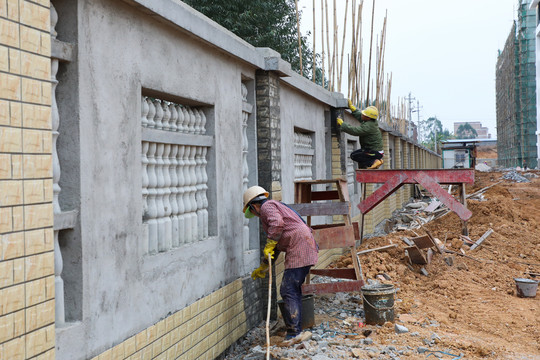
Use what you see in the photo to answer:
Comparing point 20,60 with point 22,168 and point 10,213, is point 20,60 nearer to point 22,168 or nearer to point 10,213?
point 22,168

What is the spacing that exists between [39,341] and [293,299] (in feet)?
11.2

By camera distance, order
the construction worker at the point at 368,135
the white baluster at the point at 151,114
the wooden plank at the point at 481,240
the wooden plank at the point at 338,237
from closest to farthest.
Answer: the white baluster at the point at 151,114 < the wooden plank at the point at 338,237 < the wooden plank at the point at 481,240 < the construction worker at the point at 368,135

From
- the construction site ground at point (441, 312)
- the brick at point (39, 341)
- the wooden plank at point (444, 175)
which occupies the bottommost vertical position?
the construction site ground at point (441, 312)

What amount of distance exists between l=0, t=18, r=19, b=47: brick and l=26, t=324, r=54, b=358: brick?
4.59ft

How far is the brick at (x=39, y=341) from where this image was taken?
2.80m

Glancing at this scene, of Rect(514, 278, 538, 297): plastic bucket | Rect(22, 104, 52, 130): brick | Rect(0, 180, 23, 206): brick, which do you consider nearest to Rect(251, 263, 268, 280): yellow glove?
Rect(22, 104, 52, 130): brick

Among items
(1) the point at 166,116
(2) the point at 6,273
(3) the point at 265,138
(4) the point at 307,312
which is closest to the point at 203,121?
(1) the point at 166,116

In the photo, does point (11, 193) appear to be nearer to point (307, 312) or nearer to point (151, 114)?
point (151, 114)

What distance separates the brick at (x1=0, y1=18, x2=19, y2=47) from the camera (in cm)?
263

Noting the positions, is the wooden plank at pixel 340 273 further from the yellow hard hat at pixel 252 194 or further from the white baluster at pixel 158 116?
the white baluster at pixel 158 116

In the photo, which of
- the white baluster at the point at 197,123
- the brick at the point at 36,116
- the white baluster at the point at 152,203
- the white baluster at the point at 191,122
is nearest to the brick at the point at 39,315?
the brick at the point at 36,116

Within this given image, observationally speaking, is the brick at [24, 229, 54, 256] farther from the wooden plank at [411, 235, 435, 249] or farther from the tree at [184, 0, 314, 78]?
the tree at [184, 0, 314, 78]

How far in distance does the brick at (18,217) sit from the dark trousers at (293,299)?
3.58 metres

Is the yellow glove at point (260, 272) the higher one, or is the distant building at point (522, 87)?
the distant building at point (522, 87)
